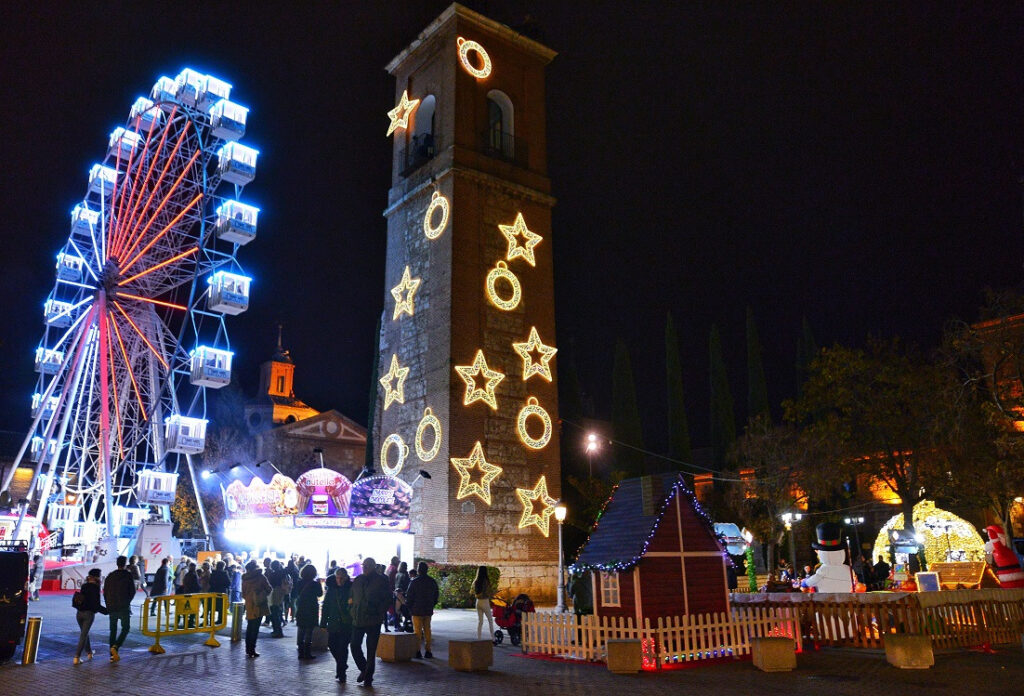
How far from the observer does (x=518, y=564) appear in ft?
91.6

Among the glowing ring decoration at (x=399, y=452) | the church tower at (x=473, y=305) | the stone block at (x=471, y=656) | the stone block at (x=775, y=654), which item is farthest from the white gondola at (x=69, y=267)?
the stone block at (x=775, y=654)

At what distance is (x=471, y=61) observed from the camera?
105ft

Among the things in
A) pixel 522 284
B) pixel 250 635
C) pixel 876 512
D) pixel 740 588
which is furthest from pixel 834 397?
pixel 250 635

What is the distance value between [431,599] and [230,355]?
20.0 m

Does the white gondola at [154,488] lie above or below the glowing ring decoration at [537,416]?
below

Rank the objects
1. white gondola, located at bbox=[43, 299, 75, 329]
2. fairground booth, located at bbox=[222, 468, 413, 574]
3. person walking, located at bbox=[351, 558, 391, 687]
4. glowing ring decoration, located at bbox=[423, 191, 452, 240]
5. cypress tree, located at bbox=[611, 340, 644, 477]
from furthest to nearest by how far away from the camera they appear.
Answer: cypress tree, located at bbox=[611, 340, 644, 477] < white gondola, located at bbox=[43, 299, 75, 329] < glowing ring decoration, located at bbox=[423, 191, 452, 240] < fairground booth, located at bbox=[222, 468, 413, 574] < person walking, located at bbox=[351, 558, 391, 687]

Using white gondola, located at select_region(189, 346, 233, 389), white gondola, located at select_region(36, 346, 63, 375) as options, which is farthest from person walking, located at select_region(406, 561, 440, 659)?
white gondola, located at select_region(36, 346, 63, 375)

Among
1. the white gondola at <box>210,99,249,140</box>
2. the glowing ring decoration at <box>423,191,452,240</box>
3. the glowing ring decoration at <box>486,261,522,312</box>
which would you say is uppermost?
the white gondola at <box>210,99,249,140</box>

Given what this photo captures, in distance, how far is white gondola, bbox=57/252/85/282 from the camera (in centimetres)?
3297

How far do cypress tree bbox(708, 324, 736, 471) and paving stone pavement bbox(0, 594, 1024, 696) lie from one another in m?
36.0

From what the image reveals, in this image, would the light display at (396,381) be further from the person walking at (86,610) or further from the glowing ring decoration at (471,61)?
the person walking at (86,610)

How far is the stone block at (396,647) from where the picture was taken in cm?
1405

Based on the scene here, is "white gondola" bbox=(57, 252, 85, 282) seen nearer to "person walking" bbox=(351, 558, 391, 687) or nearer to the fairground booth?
the fairground booth

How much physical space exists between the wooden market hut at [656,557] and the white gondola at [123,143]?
2727 cm
